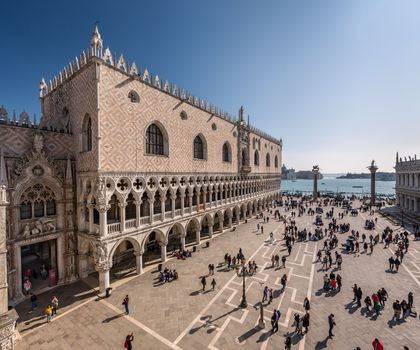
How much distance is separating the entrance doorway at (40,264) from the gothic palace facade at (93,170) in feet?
0.28

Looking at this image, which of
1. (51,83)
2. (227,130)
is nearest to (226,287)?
(227,130)

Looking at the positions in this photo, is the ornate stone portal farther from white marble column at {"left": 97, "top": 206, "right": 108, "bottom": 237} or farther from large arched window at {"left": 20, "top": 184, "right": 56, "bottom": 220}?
large arched window at {"left": 20, "top": 184, "right": 56, "bottom": 220}

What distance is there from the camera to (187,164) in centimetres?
2166

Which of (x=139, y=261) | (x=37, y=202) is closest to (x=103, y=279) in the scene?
(x=139, y=261)

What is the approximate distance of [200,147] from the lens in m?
24.5

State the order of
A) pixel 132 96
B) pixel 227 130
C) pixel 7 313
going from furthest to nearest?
pixel 227 130 → pixel 132 96 → pixel 7 313

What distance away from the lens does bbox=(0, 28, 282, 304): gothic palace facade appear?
45.3 ft

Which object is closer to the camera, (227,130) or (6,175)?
(6,175)

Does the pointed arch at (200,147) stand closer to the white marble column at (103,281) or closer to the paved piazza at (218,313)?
the paved piazza at (218,313)

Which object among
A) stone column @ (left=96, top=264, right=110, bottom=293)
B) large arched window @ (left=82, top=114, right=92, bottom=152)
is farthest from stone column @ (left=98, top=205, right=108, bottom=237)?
large arched window @ (left=82, top=114, right=92, bottom=152)

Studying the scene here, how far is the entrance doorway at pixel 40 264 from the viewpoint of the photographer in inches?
593

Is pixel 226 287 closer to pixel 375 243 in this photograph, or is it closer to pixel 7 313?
pixel 7 313

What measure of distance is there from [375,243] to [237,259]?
1532 centimetres

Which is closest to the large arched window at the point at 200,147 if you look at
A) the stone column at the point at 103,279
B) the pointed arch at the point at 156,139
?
the pointed arch at the point at 156,139
